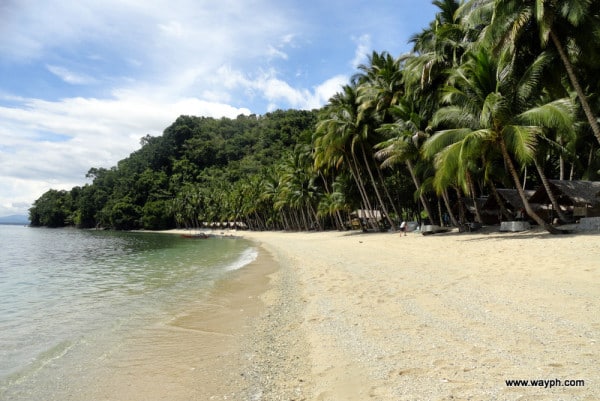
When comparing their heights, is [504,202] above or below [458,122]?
below

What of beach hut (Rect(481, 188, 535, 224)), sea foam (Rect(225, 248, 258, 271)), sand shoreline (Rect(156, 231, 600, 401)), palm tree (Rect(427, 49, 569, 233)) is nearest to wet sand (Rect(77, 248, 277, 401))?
sand shoreline (Rect(156, 231, 600, 401))

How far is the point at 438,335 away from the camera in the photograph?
520 cm

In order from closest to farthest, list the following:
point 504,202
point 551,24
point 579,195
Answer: point 551,24 → point 579,195 → point 504,202

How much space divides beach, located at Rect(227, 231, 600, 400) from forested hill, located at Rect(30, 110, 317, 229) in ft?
207

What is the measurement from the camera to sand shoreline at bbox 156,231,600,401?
3775 mm

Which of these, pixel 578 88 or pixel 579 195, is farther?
pixel 579 195

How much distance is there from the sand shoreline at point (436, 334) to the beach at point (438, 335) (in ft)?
0.05

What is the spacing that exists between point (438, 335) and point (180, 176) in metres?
110

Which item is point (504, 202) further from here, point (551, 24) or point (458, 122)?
point (551, 24)

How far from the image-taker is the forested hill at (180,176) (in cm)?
8912

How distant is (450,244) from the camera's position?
53.8 feet

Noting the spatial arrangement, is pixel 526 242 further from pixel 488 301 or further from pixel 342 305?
pixel 342 305

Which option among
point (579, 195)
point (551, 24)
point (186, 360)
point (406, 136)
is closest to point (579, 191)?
point (579, 195)

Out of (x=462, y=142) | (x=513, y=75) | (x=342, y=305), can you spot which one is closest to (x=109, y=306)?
(x=342, y=305)
